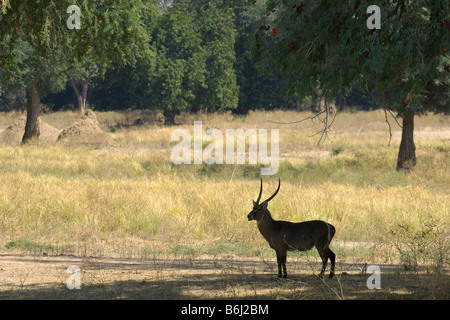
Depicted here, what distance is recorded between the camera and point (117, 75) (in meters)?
56.4

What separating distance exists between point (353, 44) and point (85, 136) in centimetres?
2762

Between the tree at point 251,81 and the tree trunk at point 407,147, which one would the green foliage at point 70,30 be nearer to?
the tree trunk at point 407,147

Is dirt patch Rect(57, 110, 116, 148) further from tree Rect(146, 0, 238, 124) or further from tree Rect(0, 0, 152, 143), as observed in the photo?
tree Rect(0, 0, 152, 143)

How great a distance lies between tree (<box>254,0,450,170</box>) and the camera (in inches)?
266

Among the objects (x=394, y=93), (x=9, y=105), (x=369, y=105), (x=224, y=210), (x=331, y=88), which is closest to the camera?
(x=331, y=88)

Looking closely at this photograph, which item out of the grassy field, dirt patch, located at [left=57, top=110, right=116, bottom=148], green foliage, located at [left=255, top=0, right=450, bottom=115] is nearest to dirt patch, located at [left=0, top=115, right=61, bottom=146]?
dirt patch, located at [left=57, top=110, right=116, bottom=148]

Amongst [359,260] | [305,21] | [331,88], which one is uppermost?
[305,21]

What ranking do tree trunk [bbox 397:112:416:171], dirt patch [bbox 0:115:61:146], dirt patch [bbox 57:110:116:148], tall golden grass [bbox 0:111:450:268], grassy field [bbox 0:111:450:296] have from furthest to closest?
dirt patch [bbox 0:115:61:146] < dirt patch [bbox 57:110:116:148] < tree trunk [bbox 397:112:416:171] < tall golden grass [bbox 0:111:450:268] < grassy field [bbox 0:111:450:296]

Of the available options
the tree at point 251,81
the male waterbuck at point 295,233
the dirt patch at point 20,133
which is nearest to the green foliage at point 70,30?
the male waterbuck at point 295,233

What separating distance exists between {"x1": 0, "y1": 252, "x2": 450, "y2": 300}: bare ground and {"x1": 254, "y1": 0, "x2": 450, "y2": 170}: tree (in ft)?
7.31

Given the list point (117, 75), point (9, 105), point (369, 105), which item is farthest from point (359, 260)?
point (9, 105)

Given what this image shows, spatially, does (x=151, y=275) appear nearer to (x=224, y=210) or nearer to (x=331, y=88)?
(x=331, y=88)

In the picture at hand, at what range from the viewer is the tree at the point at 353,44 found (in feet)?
22.2

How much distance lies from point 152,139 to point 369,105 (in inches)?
1412
